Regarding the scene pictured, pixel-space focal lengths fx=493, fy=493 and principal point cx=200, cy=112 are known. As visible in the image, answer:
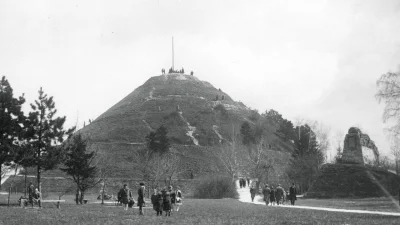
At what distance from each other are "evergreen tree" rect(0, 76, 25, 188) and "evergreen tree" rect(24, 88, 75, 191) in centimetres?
77

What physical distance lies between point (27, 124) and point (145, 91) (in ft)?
324

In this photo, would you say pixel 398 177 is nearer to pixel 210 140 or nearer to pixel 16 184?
pixel 16 184

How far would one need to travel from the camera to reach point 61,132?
33.5 metres

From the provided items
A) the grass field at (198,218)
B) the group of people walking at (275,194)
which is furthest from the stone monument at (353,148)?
the grass field at (198,218)

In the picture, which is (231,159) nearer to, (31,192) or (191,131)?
(191,131)

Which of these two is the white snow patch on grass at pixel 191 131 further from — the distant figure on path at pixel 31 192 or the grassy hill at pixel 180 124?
the distant figure on path at pixel 31 192

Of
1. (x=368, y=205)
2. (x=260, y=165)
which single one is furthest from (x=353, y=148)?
(x=260, y=165)

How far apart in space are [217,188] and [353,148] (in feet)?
41.0

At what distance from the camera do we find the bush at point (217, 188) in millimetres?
44906

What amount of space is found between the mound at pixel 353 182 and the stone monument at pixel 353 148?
4.64 feet

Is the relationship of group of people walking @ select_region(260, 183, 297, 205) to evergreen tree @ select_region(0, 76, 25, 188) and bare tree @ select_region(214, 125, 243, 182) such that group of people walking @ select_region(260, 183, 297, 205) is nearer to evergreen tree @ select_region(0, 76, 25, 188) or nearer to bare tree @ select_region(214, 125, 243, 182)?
evergreen tree @ select_region(0, 76, 25, 188)

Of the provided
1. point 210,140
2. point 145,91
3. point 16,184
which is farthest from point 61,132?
point 145,91

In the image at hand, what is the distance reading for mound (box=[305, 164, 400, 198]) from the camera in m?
37.0

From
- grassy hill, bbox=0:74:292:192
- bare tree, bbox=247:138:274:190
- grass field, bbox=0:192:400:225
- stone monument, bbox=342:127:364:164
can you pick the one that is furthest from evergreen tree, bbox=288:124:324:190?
grass field, bbox=0:192:400:225
